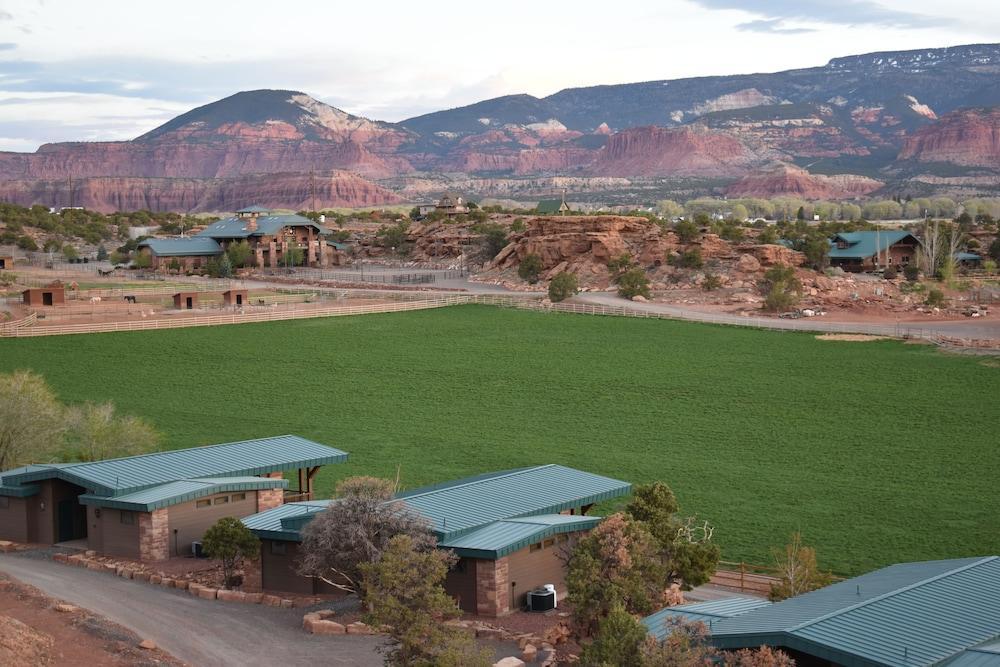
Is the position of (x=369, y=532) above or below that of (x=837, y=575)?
above

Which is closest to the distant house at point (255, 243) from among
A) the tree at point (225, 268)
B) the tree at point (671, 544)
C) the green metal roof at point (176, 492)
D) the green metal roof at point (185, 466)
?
the tree at point (225, 268)

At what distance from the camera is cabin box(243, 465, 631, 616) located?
21875 millimetres

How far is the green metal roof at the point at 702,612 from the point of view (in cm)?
1823

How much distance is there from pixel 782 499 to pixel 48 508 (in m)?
18.2

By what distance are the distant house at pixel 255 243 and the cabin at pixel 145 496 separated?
82.3 m

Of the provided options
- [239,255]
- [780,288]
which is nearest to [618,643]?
[780,288]

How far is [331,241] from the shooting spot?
12269 centimetres

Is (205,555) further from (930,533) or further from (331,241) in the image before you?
(331,241)

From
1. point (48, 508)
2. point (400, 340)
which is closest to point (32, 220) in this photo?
point (400, 340)

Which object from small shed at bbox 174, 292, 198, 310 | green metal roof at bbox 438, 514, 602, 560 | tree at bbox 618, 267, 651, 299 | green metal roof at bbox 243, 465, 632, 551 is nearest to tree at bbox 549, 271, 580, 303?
tree at bbox 618, 267, 651, 299

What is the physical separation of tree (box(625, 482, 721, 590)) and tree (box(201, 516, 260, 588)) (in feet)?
24.4

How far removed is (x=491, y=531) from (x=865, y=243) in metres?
82.0

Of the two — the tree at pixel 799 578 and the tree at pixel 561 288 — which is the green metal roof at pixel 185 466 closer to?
the tree at pixel 799 578

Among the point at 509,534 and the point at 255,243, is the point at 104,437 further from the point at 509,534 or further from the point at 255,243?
the point at 255,243
